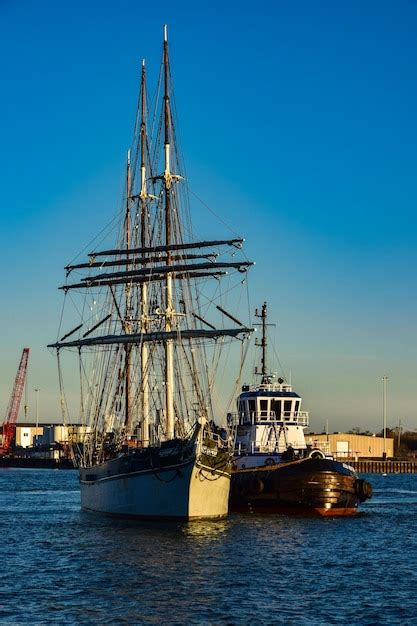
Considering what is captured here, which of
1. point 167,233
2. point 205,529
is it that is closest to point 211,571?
point 205,529

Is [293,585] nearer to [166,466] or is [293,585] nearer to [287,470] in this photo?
[166,466]

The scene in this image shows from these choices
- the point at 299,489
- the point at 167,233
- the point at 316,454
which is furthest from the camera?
the point at 167,233

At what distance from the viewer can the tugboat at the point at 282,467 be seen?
71.9m

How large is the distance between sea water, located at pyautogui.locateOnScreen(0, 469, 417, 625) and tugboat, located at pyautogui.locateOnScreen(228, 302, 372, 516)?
1326mm

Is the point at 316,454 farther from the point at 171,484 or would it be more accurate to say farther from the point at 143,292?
the point at 143,292

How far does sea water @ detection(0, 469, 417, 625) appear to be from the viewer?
3684cm

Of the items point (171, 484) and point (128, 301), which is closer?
point (171, 484)

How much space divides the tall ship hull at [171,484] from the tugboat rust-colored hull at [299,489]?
18.0ft

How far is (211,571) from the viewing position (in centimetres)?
4572

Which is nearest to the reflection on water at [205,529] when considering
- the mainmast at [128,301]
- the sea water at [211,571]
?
the sea water at [211,571]

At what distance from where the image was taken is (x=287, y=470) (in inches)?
2844

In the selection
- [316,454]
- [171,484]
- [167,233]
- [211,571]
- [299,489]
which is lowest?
[211,571]

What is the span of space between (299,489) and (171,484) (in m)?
11.7

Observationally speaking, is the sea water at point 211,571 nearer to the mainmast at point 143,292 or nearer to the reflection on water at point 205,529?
the reflection on water at point 205,529
